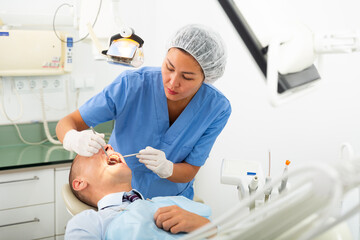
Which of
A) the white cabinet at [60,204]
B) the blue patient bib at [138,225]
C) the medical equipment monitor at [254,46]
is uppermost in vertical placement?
the medical equipment monitor at [254,46]

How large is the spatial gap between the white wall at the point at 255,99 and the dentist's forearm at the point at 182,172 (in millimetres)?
605

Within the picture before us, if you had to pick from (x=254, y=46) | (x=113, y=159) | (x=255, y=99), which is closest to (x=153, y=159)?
(x=113, y=159)

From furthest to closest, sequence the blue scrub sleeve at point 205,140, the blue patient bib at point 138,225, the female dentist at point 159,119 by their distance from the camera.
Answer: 1. the blue scrub sleeve at point 205,140
2. the female dentist at point 159,119
3. the blue patient bib at point 138,225

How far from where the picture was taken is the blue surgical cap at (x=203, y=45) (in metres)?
1.53

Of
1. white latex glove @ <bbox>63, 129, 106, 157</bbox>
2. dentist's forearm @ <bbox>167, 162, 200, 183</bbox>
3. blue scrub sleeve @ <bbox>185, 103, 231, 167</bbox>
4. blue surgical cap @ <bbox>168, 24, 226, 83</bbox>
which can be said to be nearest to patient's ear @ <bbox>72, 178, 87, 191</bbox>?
white latex glove @ <bbox>63, 129, 106, 157</bbox>

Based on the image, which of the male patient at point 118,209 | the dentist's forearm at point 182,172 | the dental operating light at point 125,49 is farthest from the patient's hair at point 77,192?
the dental operating light at point 125,49

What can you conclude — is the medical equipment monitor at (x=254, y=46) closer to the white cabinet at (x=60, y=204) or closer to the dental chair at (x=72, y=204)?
the dental chair at (x=72, y=204)

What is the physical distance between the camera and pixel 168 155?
5.91 feet

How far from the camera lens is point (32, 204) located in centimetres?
243

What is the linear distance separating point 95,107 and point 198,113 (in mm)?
505

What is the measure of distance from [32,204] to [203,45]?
5.57 feet

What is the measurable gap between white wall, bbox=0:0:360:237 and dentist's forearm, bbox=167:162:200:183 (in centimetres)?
60

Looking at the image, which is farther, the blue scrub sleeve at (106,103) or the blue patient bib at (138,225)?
the blue scrub sleeve at (106,103)

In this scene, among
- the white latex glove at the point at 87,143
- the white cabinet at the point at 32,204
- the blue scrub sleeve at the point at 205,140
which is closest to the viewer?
→ the white latex glove at the point at 87,143
